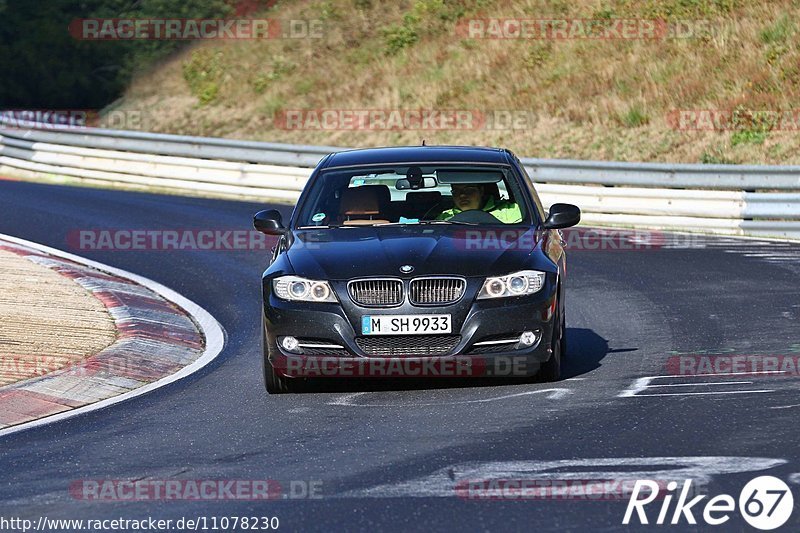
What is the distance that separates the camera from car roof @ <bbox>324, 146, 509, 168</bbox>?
1073 centimetres

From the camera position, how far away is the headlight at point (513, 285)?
9112 mm

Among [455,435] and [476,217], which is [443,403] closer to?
[455,435]

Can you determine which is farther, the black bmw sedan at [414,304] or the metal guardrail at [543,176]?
the metal guardrail at [543,176]

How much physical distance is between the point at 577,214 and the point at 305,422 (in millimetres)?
2788

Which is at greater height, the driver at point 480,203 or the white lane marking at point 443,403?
the driver at point 480,203

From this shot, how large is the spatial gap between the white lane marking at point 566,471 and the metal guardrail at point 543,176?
12.4m

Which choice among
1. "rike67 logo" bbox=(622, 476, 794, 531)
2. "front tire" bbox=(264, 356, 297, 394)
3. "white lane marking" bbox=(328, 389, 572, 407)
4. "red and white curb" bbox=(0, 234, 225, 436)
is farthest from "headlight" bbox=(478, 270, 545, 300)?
"rike67 logo" bbox=(622, 476, 794, 531)

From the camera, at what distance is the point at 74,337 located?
38.9 feet

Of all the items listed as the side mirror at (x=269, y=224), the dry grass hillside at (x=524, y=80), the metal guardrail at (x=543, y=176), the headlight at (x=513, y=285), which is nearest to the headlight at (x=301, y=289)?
the side mirror at (x=269, y=224)

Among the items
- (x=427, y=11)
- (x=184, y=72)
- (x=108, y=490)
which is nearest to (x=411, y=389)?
(x=108, y=490)

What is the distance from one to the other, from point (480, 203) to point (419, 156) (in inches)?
25.2

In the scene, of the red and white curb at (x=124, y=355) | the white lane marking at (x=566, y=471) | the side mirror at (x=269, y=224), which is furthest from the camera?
the side mirror at (x=269, y=224)

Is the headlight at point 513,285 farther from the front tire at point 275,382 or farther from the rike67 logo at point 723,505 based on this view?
the rike67 logo at point 723,505

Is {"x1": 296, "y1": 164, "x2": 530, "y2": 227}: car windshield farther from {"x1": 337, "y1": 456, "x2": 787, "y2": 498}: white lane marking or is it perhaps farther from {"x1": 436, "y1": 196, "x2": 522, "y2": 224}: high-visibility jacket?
{"x1": 337, "y1": 456, "x2": 787, "y2": 498}: white lane marking
